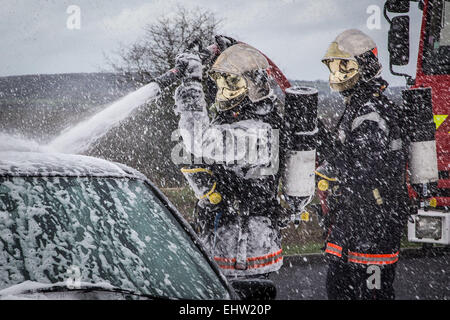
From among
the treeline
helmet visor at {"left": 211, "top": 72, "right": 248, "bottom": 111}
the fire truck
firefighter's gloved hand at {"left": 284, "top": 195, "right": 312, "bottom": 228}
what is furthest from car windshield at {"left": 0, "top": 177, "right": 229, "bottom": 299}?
the treeline

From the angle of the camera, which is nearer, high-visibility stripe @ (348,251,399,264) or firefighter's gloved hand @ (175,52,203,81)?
firefighter's gloved hand @ (175,52,203,81)

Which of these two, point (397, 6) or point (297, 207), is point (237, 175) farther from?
point (397, 6)

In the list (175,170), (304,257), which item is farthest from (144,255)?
(175,170)

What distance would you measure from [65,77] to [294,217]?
12854mm

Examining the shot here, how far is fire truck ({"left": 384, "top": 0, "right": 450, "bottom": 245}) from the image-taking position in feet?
13.9

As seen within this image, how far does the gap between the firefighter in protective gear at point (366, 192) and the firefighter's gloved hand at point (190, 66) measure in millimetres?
1069

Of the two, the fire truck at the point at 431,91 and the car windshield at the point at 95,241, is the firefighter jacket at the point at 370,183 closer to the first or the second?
the fire truck at the point at 431,91

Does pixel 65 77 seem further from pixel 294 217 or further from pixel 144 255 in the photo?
pixel 144 255

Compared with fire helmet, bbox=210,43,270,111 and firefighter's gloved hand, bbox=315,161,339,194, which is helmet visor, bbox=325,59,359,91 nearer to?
firefighter's gloved hand, bbox=315,161,339,194

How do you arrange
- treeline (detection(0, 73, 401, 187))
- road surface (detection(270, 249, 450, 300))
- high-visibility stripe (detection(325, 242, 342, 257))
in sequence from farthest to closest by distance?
treeline (detection(0, 73, 401, 187)) → road surface (detection(270, 249, 450, 300)) → high-visibility stripe (detection(325, 242, 342, 257))

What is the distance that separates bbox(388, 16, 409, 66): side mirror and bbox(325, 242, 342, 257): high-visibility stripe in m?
2.99

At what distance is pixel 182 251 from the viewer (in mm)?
2422

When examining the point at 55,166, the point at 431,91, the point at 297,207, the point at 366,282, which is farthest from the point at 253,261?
the point at 431,91

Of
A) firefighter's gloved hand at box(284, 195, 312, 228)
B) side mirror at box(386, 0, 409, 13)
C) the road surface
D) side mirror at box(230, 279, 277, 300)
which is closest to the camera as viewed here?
side mirror at box(230, 279, 277, 300)
